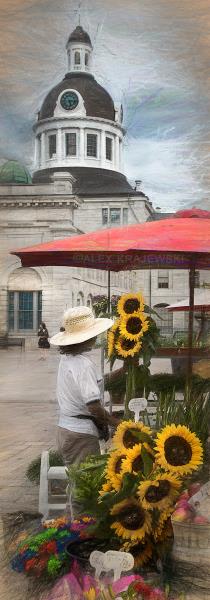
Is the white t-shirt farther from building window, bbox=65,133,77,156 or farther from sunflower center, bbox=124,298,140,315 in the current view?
building window, bbox=65,133,77,156

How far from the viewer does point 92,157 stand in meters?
3.00

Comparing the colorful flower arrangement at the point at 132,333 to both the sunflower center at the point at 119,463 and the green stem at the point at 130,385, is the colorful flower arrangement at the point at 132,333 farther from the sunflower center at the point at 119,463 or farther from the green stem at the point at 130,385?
the sunflower center at the point at 119,463

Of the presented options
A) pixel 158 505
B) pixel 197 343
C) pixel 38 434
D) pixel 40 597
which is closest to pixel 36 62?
pixel 197 343

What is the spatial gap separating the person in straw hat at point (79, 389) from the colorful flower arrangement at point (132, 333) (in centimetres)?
9

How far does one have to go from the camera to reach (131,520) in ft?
6.89

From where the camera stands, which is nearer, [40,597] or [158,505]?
[158,505]

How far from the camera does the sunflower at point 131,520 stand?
2084mm

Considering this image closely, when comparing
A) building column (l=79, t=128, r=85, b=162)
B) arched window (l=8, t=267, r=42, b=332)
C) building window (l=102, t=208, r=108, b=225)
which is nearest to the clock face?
building column (l=79, t=128, r=85, b=162)

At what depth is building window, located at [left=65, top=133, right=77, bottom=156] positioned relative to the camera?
2939 mm

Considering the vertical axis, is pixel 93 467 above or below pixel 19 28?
below

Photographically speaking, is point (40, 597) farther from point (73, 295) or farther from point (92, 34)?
point (92, 34)

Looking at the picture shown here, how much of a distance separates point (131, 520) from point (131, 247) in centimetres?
104

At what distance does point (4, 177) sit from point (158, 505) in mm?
1610

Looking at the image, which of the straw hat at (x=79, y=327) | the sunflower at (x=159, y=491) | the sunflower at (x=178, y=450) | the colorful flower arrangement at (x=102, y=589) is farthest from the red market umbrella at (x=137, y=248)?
the colorful flower arrangement at (x=102, y=589)
